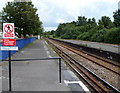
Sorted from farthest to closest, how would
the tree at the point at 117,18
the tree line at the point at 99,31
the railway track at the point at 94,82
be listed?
the tree at the point at 117,18 → the tree line at the point at 99,31 → the railway track at the point at 94,82

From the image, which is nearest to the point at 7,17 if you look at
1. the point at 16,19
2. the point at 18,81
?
the point at 16,19

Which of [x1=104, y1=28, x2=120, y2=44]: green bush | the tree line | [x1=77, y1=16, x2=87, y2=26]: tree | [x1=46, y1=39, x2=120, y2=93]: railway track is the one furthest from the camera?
[x1=77, y1=16, x2=87, y2=26]: tree

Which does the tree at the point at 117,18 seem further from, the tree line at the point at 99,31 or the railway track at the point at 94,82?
the railway track at the point at 94,82

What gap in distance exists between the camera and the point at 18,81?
6594mm

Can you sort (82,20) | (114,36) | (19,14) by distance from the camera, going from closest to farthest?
(19,14), (114,36), (82,20)

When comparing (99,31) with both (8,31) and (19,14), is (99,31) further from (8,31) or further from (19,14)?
(8,31)

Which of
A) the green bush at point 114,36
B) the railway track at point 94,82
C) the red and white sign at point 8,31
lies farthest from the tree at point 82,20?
the red and white sign at point 8,31

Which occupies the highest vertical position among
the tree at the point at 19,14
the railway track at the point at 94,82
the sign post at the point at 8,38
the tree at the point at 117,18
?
the tree at the point at 117,18

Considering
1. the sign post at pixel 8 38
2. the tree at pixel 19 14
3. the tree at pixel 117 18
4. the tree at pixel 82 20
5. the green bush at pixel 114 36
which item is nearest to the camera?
the sign post at pixel 8 38

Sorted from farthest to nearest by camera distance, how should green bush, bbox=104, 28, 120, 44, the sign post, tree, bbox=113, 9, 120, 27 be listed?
1. tree, bbox=113, 9, 120, 27
2. green bush, bbox=104, 28, 120, 44
3. the sign post

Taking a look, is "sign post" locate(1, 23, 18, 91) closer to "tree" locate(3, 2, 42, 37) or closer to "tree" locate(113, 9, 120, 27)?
"tree" locate(3, 2, 42, 37)

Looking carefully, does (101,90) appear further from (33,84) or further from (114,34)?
(114,34)

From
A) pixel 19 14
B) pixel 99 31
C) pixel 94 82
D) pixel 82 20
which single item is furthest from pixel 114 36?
pixel 82 20

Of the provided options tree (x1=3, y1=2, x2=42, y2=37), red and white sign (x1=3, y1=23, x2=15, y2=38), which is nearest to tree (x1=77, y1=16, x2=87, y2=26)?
tree (x1=3, y1=2, x2=42, y2=37)
